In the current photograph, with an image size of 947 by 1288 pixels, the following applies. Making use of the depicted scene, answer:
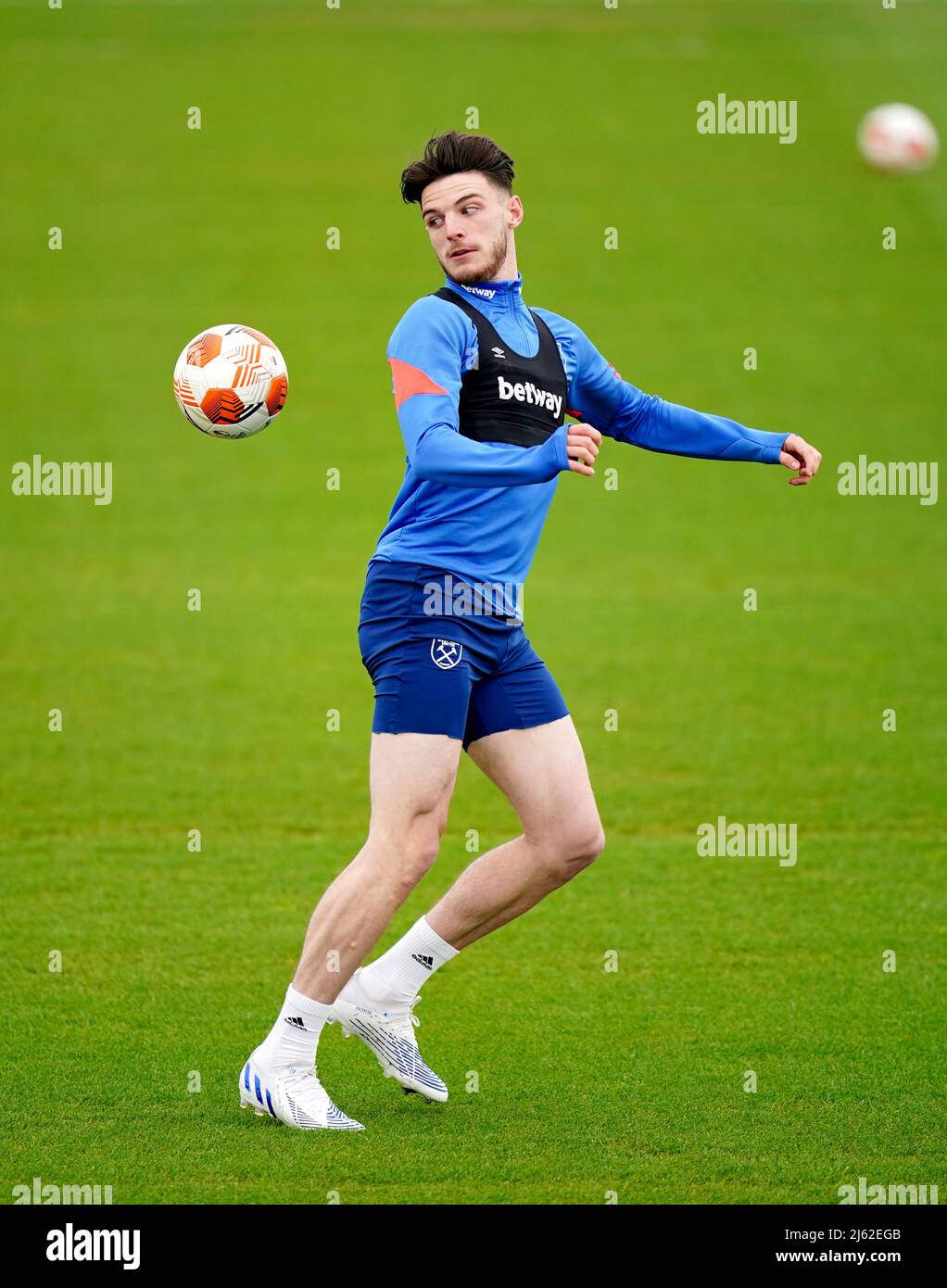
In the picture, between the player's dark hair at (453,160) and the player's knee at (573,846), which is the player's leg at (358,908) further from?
the player's dark hair at (453,160)

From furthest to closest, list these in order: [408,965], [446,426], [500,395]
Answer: [408,965] → [500,395] → [446,426]

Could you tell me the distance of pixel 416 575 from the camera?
220 inches

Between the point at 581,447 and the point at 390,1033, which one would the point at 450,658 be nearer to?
the point at 581,447

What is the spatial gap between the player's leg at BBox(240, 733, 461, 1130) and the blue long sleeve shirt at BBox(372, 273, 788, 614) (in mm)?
648

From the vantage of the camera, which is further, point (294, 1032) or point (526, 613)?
point (526, 613)

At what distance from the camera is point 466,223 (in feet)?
18.5

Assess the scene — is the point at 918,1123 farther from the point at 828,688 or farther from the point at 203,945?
the point at 828,688

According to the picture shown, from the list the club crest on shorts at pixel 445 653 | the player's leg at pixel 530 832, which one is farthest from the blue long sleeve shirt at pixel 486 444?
the player's leg at pixel 530 832

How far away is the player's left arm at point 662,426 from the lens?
6137mm

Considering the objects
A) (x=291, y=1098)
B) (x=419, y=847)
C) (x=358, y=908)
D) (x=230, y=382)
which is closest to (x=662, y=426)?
(x=230, y=382)

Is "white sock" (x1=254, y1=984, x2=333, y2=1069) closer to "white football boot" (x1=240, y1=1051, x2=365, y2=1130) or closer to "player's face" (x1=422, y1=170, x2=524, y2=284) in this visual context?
"white football boot" (x1=240, y1=1051, x2=365, y2=1130)

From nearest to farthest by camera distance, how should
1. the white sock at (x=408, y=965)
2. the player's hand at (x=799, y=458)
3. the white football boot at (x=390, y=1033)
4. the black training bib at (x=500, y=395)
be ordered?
the black training bib at (x=500, y=395), the white football boot at (x=390, y=1033), the white sock at (x=408, y=965), the player's hand at (x=799, y=458)

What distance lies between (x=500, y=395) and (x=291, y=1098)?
234cm

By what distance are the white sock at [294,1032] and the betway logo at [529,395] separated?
2035 mm
